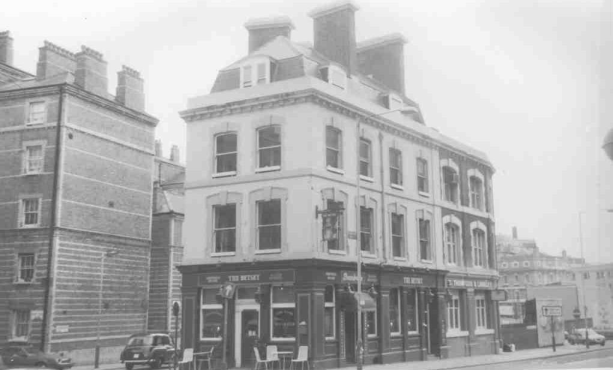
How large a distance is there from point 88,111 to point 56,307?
11033mm

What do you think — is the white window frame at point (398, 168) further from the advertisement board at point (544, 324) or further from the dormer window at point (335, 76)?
the advertisement board at point (544, 324)

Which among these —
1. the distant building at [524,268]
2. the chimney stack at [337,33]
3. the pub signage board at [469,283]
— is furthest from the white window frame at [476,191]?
the distant building at [524,268]

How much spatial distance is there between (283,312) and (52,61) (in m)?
22.2

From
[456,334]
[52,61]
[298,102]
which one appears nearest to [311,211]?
[298,102]

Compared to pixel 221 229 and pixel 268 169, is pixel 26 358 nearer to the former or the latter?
pixel 221 229

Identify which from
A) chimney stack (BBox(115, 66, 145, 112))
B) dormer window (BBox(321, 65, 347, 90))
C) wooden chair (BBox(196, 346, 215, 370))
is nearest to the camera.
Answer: wooden chair (BBox(196, 346, 215, 370))

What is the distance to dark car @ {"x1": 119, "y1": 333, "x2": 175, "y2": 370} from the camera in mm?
32125

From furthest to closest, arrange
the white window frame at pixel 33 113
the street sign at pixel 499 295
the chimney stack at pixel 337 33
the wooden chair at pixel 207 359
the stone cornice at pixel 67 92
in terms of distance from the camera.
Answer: the street sign at pixel 499 295 < the white window frame at pixel 33 113 < the stone cornice at pixel 67 92 < the chimney stack at pixel 337 33 < the wooden chair at pixel 207 359

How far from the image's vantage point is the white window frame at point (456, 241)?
37.2 metres

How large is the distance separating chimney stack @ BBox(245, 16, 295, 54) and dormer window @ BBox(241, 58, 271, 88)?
8.53 feet

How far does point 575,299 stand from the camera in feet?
226

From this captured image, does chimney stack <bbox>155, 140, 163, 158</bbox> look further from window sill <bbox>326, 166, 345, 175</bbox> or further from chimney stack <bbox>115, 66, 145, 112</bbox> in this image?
window sill <bbox>326, 166, 345, 175</bbox>

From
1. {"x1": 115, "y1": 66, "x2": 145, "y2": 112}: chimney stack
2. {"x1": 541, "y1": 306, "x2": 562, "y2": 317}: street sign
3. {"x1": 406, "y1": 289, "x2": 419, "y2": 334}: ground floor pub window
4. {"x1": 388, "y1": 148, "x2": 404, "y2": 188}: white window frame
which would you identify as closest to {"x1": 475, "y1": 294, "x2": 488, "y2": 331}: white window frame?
{"x1": 541, "y1": 306, "x2": 562, "y2": 317}: street sign

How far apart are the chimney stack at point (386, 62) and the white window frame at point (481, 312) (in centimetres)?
1258
